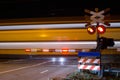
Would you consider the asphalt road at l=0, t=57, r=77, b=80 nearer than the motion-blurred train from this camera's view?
Yes

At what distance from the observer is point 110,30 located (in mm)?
15391

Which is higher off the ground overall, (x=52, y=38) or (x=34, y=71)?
(x=52, y=38)

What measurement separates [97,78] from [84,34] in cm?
728

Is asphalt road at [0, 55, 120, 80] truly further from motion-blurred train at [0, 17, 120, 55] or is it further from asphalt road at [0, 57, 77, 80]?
motion-blurred train at [0, 17, 120, 55]

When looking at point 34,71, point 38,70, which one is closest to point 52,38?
point 38,70

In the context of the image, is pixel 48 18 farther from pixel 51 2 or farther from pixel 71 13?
pixel 51 2

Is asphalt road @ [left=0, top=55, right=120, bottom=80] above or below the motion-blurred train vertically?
below

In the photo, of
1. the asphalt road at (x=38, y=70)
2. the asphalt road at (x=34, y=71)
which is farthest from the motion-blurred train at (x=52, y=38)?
the asphalt road at (x=34, y=71)

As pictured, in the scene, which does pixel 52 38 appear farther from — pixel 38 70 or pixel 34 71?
pixel 34 71

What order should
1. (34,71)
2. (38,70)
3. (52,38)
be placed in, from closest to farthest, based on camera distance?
(34,71) < (38,70) < (52,38)

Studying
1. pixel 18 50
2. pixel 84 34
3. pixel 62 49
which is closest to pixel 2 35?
pixel 18 50

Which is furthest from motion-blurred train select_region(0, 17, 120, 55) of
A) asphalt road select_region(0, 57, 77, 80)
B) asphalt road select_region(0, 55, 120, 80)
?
asphalt road select_region(0, 57, 77, 80)

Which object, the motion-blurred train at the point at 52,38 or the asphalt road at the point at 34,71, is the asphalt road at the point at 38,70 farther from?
the motion-blurred train at the point at 52,38

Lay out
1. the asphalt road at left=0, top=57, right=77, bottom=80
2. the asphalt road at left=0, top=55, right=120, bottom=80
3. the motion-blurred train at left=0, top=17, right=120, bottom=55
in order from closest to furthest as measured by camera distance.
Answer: the asphalt road at left=0, top=57, right=77, bottom=80 < the asphalt road at left=0, top=55, right=120, bottom=80 < the motion-blurred train at left=0, top=17, right=120, bottom=55
